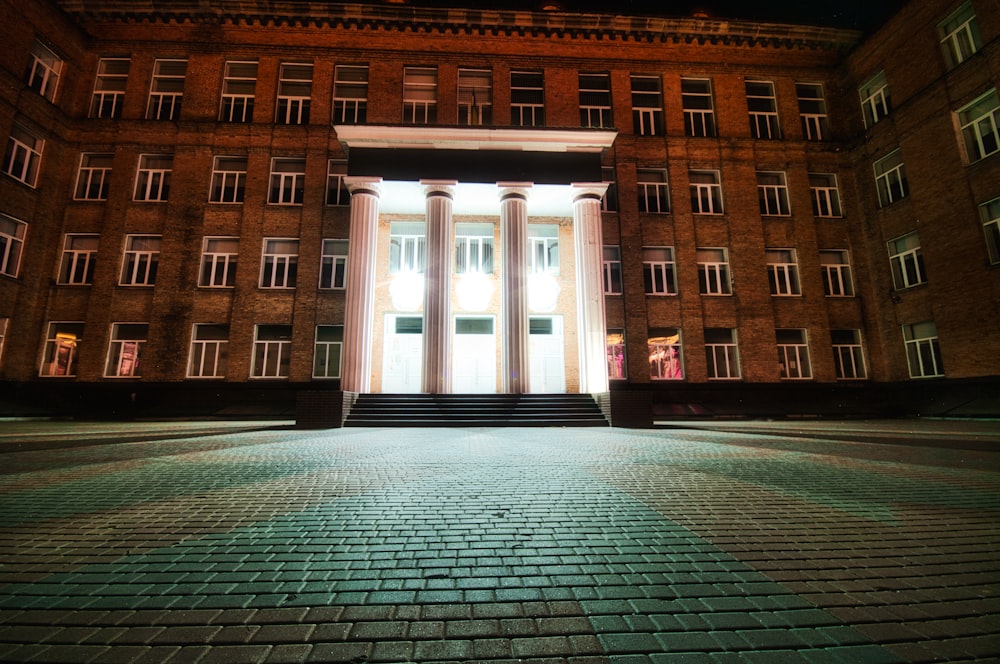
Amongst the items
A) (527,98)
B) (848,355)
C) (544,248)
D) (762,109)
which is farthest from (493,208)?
(848,355)

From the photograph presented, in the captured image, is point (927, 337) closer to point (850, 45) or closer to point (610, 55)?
point (850, 45)

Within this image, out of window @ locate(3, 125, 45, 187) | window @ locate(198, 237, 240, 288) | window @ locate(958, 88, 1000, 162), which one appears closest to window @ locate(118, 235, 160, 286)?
window @ locate(198, 237, 240, 288)

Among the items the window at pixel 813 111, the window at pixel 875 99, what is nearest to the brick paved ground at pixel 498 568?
the window at pixel 875 99

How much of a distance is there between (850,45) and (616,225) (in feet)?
50.6

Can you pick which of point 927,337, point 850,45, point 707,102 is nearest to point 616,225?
point 707,102

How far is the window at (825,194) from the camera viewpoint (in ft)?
67.8

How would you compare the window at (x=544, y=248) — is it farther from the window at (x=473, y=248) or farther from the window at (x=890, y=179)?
the window at (x=890, y=179)

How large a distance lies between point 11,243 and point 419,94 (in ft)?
58.0

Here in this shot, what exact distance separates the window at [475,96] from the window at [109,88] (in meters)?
15.5

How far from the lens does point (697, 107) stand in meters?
21.3

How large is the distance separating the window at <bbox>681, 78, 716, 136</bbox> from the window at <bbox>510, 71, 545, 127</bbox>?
279 inches

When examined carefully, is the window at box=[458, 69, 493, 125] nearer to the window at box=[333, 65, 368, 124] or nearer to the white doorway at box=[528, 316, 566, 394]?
the window at box=[333, 65, 368, 124]

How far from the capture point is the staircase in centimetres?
1330

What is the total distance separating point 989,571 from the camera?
199cm
